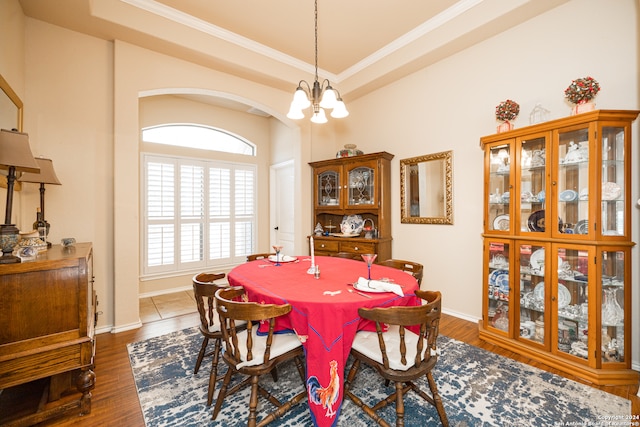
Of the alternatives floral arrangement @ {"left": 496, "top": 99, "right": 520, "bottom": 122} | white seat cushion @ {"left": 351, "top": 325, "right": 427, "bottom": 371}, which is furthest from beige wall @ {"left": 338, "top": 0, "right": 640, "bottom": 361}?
white seat cushion @ {"left": 351, "top": 325, "right": 427, "bottom": 371}

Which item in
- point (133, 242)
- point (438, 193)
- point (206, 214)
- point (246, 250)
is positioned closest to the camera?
point (133, 242)

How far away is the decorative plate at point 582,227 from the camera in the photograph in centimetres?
215

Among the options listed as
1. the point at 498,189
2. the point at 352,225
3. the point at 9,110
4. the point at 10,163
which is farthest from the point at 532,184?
the point at 9,110

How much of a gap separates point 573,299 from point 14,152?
3.98 metres

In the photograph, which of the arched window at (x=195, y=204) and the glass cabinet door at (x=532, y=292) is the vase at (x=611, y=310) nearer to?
the glass cabinet door at (x=532, y=292)

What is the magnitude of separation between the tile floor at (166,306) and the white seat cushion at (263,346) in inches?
89.2

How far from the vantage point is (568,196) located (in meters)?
2.28

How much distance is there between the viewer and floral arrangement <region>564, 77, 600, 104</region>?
2.12 metres

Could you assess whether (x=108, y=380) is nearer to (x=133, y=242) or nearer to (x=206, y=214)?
(x=133, y=242)

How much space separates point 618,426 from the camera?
1.61 m

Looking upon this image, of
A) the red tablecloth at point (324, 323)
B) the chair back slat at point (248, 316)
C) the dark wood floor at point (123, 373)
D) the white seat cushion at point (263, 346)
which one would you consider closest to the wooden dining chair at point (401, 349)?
the red tablecloth at point (324, 323)

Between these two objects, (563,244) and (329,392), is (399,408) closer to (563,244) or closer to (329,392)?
(329,392)

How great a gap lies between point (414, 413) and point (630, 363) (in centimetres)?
178

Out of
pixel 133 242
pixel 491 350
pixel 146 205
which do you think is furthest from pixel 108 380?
pixel 491 350
